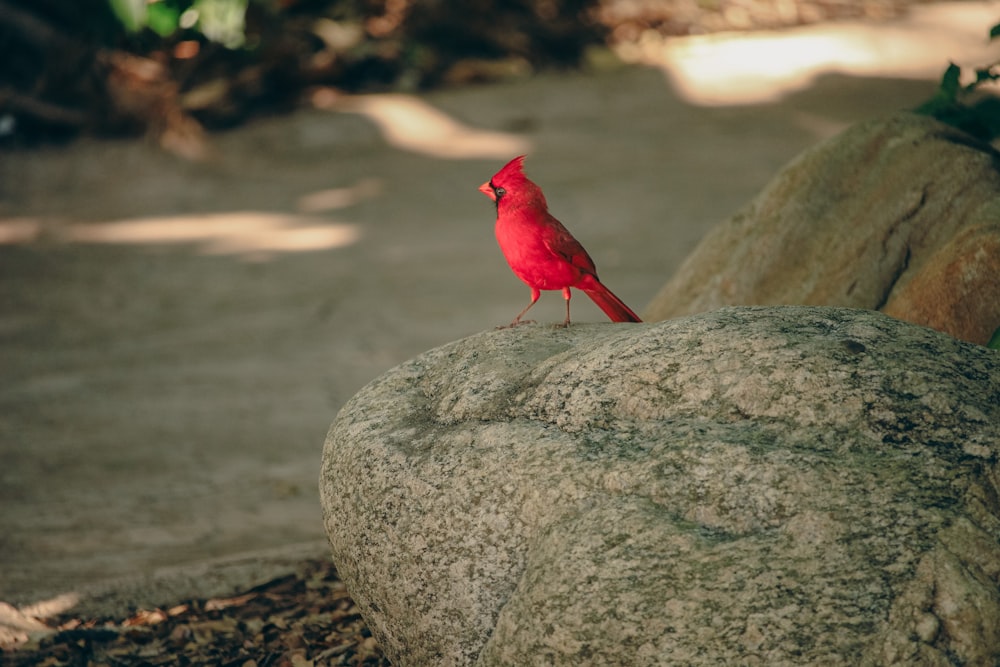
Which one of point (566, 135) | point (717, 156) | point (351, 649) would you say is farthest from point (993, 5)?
point (351, 649)

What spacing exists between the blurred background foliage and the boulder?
6.37 metres

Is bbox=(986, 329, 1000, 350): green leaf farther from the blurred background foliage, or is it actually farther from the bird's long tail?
the blurred background foliage

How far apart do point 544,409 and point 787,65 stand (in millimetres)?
7822

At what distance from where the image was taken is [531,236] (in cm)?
257

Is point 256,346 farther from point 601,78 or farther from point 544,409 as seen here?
point 601,78

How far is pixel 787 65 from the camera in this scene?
9250mm

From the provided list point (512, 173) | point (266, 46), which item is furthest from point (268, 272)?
point (512, 173)

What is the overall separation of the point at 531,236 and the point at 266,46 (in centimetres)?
740

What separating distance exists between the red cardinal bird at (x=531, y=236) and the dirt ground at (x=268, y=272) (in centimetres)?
155

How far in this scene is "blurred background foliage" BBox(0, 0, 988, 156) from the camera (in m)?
8.72

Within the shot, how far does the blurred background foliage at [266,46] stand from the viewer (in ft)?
28.6

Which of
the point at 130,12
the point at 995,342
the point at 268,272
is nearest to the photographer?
the point at 995,342

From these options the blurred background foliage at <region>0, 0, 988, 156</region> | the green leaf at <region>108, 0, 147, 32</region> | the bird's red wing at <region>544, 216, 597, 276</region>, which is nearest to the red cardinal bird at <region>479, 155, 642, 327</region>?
the bird's red wing at <region>544, 216, 597, 276</region>

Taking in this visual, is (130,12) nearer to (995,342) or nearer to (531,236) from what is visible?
(531,236)
